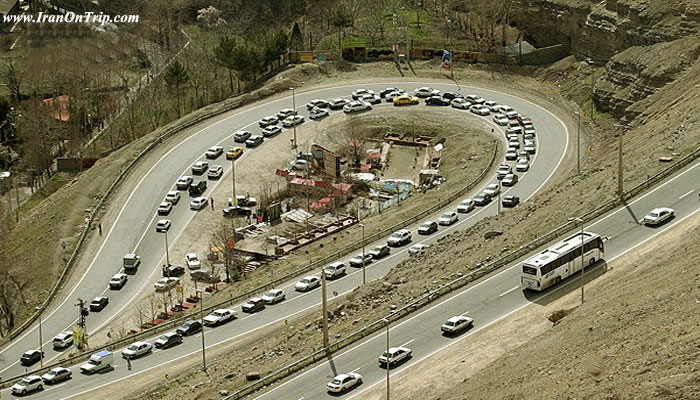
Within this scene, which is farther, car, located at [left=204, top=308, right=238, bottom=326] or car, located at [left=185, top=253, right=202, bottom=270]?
car, located at [left=185, top=253, right=202, bottom=270]

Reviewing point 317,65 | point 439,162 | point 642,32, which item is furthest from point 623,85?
point 317,65

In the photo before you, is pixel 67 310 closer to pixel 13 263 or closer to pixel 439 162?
pixel 13 263

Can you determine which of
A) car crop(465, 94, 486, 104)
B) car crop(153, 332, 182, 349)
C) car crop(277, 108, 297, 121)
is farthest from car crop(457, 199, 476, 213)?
car crop(277, 108, 297, 121)

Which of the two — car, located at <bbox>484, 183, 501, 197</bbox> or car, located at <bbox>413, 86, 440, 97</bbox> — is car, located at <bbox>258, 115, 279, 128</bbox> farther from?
car, located at <bbox>484, 183, 501, 197</bbox>

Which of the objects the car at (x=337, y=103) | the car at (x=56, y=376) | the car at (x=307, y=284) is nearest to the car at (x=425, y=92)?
the car at (x=337, y=103)

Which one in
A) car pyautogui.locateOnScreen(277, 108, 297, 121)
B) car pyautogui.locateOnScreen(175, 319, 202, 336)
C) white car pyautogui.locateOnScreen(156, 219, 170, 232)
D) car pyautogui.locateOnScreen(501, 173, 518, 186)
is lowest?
white car pyautogui.locateOnScreen(156, 219, 170, 232)

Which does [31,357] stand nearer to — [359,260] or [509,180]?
[359,260]
